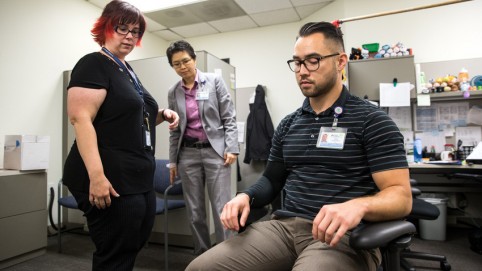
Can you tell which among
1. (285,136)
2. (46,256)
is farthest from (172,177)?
(46,256)

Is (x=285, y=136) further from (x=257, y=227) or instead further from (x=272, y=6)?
(x=272, y=6)

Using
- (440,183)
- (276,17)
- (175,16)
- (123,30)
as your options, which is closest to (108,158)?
(123,30)

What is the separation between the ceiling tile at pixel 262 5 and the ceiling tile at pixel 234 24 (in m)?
0.27

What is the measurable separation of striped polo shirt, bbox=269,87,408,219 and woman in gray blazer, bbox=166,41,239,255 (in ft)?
3.02

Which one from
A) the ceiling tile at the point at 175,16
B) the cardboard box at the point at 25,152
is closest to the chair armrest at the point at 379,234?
the cardboard box at the point at 25,152

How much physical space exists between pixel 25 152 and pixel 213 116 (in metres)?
1.61

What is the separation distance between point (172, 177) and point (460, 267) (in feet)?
6.97

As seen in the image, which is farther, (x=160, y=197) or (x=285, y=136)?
(x=160, y=197)

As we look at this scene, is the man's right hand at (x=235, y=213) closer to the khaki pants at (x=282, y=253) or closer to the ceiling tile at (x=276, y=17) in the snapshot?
the khaki pants at (x=282, y=253)

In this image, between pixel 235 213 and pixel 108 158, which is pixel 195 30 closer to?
pixel 108 158

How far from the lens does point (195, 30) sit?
465 centimetres

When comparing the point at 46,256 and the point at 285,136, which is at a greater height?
the point at 285,136

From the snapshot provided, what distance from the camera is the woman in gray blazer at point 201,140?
1.94 meters

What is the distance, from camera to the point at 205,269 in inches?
30.6
